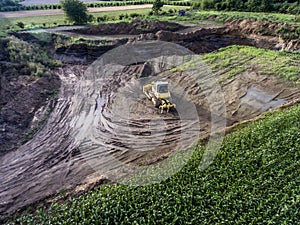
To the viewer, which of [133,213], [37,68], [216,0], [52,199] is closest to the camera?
[133,213]

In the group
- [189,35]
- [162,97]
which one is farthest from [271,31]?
[162,97]

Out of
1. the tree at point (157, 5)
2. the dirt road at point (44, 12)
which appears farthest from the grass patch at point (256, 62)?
the dirt road at point (44, 12)

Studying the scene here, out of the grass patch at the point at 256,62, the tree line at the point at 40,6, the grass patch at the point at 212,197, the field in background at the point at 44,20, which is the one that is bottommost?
the grass patch at the point at 212,197

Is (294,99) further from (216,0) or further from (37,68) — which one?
(216,0)

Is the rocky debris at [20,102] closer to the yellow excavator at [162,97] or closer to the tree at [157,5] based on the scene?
the yellow excavator at [162,97]

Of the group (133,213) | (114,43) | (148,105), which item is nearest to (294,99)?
(148,105)

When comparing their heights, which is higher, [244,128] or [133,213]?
[244,128]

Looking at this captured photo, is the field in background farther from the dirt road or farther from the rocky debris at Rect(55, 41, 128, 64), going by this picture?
the rocky debris at Rect(55, 41, 128, 64)
